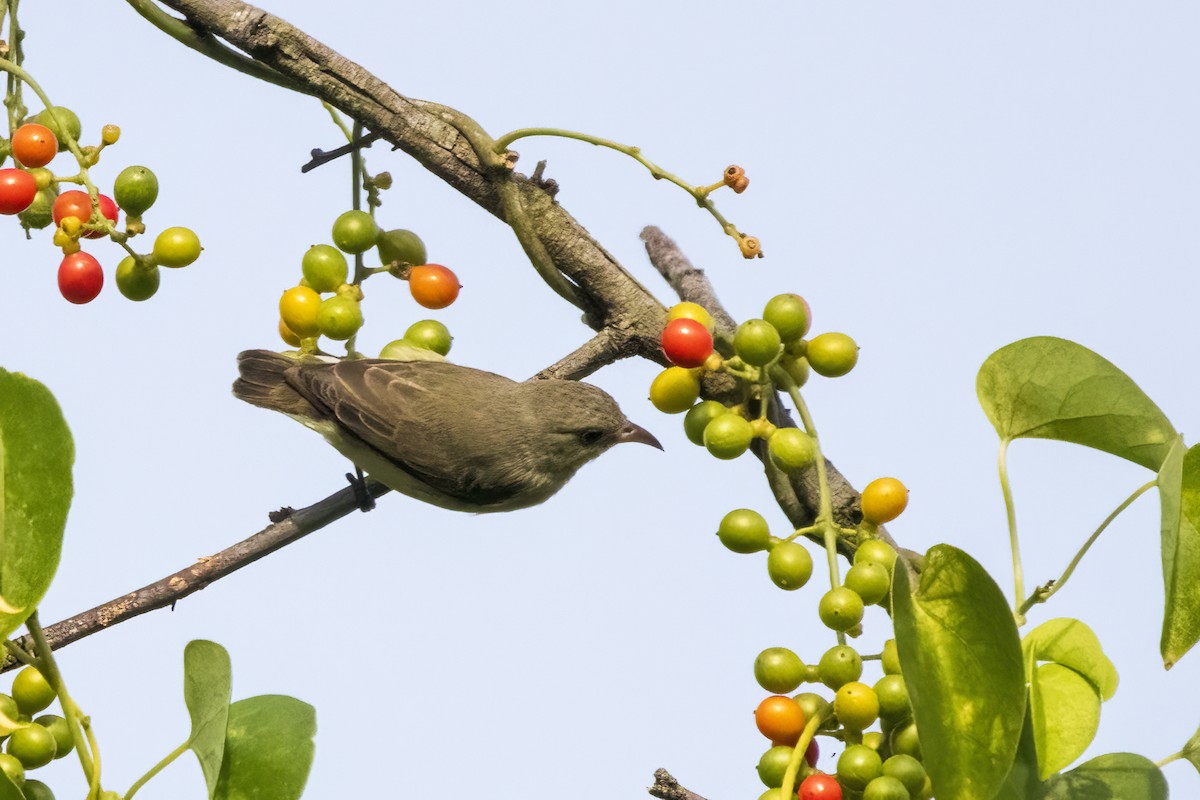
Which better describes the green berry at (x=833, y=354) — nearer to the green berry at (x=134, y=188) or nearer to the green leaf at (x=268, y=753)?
the green leaf at (x=268, y=753)

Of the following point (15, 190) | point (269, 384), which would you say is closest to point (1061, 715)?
point (15, 190)

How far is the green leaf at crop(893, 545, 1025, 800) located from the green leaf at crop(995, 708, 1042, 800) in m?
0.15

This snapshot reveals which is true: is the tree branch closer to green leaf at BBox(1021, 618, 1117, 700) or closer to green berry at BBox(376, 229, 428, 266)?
green berry at BBox(376, 229, 428, 266)

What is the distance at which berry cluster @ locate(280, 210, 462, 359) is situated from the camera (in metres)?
3.31

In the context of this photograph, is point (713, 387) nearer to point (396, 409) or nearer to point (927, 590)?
point (927, 590)

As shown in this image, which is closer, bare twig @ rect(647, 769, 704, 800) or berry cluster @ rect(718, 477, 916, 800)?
bare twig @ rect(647, 769, 704, 800)

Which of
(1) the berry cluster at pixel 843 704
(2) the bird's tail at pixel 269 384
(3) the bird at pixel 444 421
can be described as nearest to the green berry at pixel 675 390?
(1) the berry cluster at pixel 843 704

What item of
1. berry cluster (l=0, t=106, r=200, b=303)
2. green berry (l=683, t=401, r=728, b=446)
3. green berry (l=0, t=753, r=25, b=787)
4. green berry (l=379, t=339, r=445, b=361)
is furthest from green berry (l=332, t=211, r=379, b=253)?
green berry (l=0, t=753, r=25, b=787)

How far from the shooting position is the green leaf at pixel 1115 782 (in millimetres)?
2277

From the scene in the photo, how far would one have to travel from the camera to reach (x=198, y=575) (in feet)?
10.1

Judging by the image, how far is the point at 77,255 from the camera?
290cm

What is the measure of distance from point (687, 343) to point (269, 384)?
2.81m

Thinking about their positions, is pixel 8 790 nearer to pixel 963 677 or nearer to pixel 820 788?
pixel 820 788

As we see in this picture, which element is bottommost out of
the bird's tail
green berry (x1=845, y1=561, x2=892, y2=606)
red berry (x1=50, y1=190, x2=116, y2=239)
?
green berry (x1=845, y1=561, x2=892, y2=606)
